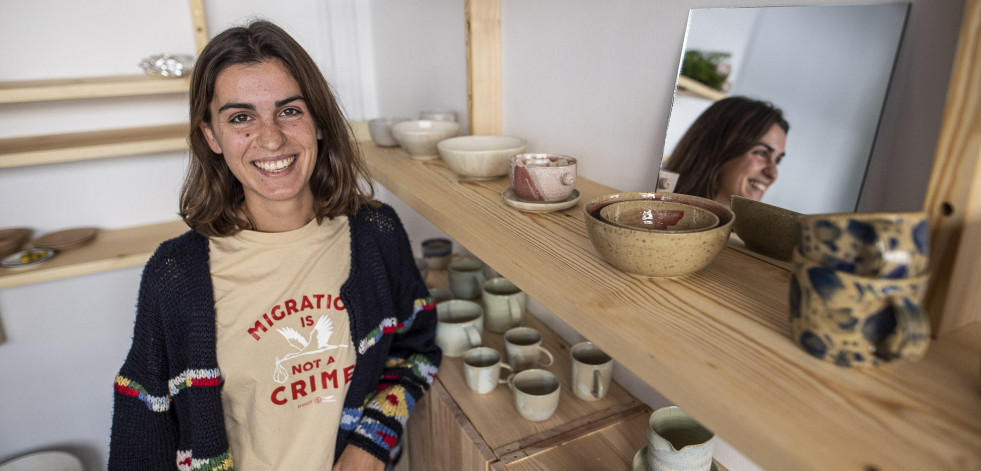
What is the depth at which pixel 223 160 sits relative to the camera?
1.12 m

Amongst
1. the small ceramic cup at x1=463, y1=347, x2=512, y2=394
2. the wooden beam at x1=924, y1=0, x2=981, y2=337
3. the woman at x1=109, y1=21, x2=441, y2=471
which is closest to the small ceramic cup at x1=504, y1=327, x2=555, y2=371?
the small ceramic cup at x1=463, y1=347, x2=512, y2=394

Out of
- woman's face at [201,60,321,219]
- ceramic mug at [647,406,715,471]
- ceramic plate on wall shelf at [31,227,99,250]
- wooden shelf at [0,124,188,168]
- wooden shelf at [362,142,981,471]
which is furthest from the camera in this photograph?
ceramic plate on wall shelf at [31,227,99,250]

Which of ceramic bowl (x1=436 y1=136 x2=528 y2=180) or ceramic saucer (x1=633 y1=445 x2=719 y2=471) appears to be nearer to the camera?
ceramic saucer (x1=633 y1=445 x2=719 y2=471)

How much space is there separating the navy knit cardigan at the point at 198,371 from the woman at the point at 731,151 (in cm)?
66

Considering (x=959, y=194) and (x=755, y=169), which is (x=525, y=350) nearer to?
(x=755, y=169)

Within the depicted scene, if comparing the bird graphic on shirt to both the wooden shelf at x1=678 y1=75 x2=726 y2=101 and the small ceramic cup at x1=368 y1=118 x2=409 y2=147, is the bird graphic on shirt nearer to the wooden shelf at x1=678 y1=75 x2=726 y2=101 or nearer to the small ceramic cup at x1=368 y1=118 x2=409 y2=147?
the small ceramic cup at x1=368 y1=118 x2=409 y2=147

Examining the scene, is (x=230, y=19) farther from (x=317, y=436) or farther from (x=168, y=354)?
(x=317, y=436)

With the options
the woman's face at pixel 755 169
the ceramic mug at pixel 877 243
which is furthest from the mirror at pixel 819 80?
the ceramic mug at pixel 877 243

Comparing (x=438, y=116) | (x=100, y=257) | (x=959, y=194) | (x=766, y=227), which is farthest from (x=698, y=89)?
(x=100, y=257)

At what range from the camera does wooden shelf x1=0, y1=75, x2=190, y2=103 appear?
1.48 meters

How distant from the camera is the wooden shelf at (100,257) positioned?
1.58 metres

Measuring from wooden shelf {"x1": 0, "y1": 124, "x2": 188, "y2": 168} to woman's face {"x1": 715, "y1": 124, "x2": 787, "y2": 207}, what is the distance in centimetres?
158

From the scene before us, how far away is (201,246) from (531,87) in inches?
28.3

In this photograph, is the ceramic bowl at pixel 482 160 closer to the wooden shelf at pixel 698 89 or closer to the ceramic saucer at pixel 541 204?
the ceramic saucer at pixel 541 204
